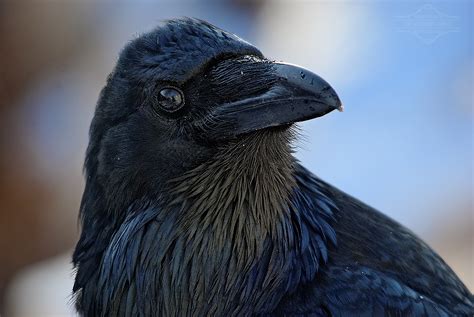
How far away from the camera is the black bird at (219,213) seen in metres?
3.50

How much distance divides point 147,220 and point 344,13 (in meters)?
7.00

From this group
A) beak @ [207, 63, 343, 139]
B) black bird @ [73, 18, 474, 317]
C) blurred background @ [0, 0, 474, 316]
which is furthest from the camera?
blurred background @ [0, 0, 474, 316]

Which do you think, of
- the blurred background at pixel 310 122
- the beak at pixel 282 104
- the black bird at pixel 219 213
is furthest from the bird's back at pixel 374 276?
the blurred background at pixel 310 122

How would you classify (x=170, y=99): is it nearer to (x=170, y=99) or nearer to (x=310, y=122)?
(x=170, y=99)

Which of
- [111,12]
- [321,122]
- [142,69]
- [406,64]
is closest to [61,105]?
[111,12]

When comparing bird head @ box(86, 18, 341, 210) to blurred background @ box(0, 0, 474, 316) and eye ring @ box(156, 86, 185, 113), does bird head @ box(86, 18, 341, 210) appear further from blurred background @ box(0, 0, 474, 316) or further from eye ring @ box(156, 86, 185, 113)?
blurred background @ box(0, 0, 474, 316)

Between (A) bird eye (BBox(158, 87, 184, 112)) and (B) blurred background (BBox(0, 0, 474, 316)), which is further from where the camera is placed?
(B) blurred background (BBox(0, 0, 474, 316))

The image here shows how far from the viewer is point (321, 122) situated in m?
10.3

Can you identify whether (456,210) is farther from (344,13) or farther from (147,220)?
(147,220)

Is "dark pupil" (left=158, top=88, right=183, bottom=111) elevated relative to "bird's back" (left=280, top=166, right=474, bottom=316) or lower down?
elevated

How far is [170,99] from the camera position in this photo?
356cm

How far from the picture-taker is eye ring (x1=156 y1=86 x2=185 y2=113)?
3.55m

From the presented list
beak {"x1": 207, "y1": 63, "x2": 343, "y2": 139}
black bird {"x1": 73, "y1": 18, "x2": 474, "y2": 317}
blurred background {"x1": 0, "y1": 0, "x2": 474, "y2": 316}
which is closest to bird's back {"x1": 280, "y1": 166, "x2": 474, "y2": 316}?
black bird {"x1": 73, "y1": 18, "x2": 474, "y2": 317}

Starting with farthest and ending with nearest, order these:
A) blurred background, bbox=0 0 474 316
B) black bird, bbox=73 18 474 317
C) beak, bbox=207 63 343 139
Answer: blurred background, bbox=0 0 474 316, black bird, bbox=73 18 474 317, beak, bbox=207 63 343 139
